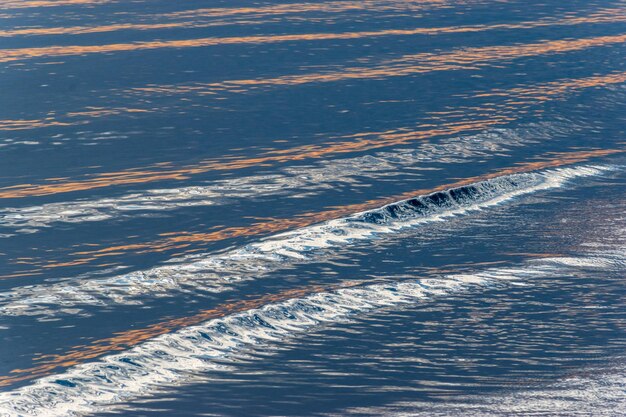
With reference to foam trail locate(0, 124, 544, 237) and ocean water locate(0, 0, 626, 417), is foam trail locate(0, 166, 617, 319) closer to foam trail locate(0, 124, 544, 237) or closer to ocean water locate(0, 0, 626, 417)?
ocean water locate(0, 0, 626, 417)

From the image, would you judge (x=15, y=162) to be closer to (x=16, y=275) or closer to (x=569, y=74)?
(x=16, y=275)

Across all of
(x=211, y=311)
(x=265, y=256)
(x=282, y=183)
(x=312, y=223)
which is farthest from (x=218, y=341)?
(x=282, y=183)

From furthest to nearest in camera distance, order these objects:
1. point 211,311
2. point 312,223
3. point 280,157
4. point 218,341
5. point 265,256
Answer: point 280,157, point 312,223, point 265,256, point 211,311, point 218,341

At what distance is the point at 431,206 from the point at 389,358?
1335 millimetres

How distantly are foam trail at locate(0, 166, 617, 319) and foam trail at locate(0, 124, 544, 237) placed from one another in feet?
1.21

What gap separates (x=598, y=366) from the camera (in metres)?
2.69

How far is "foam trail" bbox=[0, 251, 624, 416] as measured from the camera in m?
2.51

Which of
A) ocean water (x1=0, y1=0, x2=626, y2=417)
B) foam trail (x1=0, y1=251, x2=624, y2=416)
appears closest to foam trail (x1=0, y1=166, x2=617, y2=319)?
ocean water (x1=0, y1=0, x2=626, y2=417)

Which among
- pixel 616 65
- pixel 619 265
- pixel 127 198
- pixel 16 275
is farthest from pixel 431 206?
pixel 616 65

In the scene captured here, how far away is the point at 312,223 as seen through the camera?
378 cm

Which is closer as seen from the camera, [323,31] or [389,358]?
[389,358]

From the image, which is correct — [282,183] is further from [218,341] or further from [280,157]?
[218,341]

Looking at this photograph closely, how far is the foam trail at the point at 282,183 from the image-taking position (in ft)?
12.6

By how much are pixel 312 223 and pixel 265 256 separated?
38 centimetres
